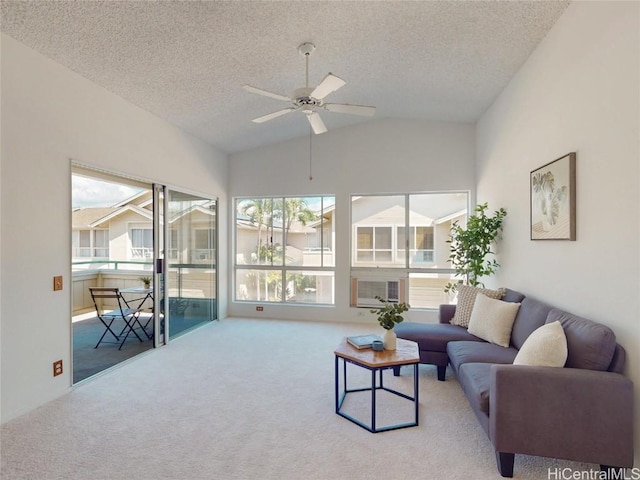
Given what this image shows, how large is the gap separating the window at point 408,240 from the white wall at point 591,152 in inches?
70.1

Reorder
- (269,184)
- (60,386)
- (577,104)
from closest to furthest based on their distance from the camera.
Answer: (577,104) → (60,386) → (269,184)

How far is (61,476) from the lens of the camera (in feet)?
6.44

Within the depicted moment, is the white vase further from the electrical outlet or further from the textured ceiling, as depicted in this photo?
the electrical outlet

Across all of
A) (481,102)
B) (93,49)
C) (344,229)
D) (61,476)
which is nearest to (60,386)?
(61,476)

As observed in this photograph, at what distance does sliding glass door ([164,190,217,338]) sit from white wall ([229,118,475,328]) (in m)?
0.64

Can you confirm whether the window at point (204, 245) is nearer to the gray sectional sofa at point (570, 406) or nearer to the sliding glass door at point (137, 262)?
the sliding glass door at point (137, 262)

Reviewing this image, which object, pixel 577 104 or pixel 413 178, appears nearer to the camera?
pixel 577 104

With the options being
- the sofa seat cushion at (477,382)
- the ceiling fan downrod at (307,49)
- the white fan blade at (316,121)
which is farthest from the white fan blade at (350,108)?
the sofa seat cushion at (477,382)

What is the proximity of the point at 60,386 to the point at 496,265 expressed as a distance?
4.83m

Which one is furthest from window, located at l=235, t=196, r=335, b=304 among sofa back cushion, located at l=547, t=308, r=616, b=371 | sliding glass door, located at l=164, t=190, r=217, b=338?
sofa back cushion, located at l=547, t=308, r=616, b=371

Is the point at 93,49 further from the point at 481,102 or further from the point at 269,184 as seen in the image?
the point at 481,102

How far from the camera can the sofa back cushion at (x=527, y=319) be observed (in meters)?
2.70

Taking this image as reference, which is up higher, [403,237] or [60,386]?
[403,237]

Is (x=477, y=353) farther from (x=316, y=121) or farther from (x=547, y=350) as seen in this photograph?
(x=316, y=121)
